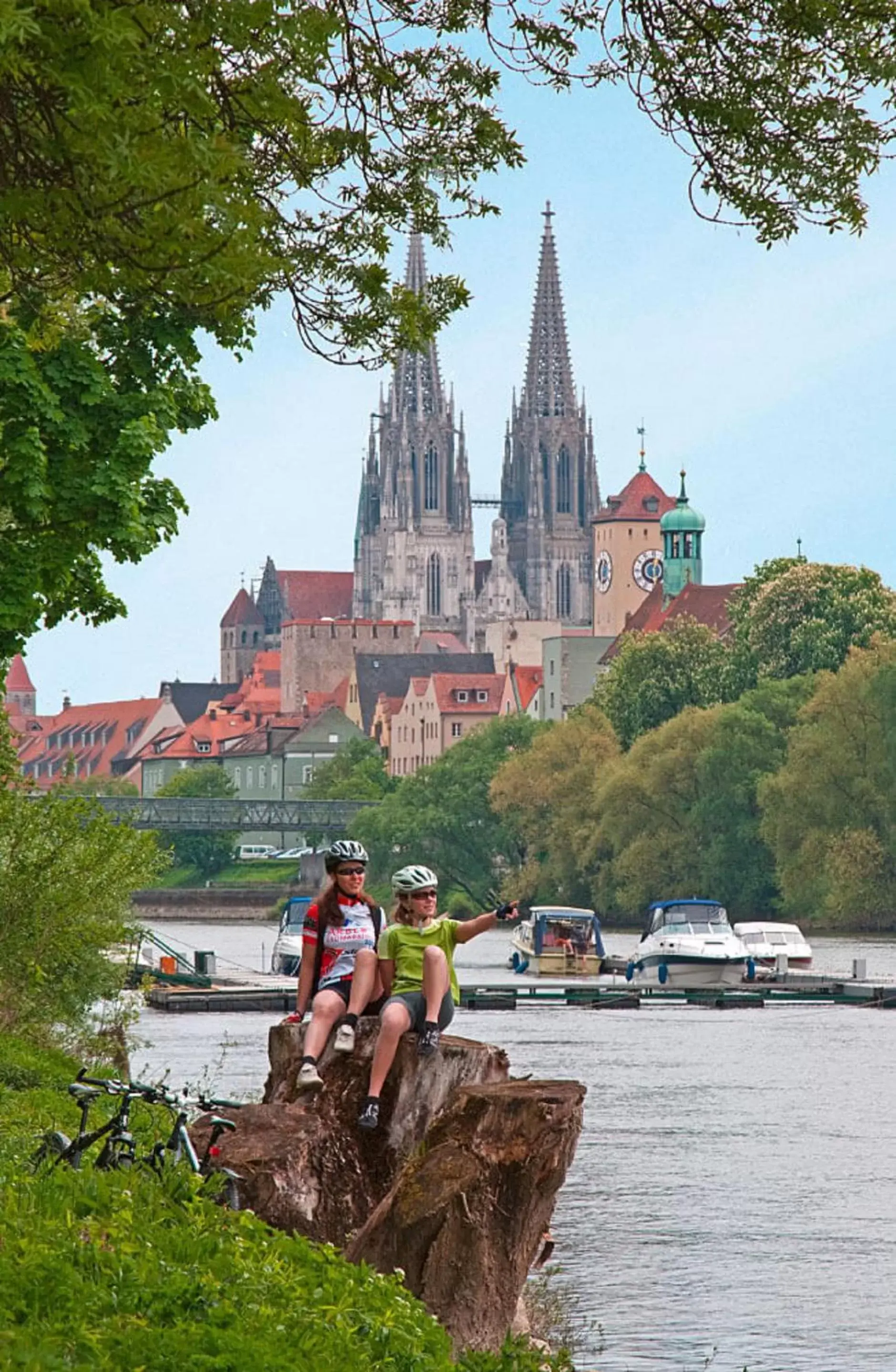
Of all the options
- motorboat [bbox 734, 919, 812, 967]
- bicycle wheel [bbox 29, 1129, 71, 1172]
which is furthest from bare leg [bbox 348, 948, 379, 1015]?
motorboat [bbox 734, 919, 812, 967]

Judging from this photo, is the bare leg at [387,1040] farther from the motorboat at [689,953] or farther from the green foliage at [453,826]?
the green foliage at [453,826]

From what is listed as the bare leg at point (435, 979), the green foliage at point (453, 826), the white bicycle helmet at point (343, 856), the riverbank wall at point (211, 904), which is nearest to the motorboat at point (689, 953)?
the green foliage at point (453, 826)

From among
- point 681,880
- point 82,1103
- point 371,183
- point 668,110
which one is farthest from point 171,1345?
point 681,880

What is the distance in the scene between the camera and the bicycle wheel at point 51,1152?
9.63 metres

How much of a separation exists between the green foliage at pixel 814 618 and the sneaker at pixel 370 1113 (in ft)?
271

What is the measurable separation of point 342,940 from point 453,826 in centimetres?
10231

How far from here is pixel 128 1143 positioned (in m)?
9.68

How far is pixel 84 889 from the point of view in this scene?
79.3 feet

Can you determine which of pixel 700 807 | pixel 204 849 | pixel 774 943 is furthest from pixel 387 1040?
pixel 204 849

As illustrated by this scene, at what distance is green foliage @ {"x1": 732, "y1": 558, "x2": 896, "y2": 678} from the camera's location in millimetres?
96625

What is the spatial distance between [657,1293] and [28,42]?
12738mm

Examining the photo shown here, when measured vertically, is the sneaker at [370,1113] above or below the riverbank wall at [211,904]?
below

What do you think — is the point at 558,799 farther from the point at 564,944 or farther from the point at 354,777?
the point at 354,777

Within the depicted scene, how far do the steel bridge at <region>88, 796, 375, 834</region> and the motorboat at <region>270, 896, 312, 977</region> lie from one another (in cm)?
6672
